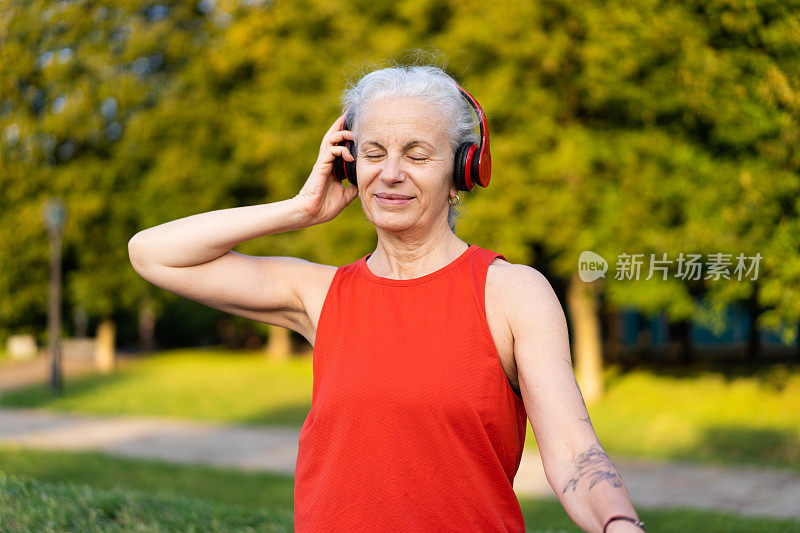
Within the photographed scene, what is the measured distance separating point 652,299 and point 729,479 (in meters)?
3.63

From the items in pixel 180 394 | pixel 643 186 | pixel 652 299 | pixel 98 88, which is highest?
pixel 98 88

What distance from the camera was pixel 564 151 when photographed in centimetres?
1273

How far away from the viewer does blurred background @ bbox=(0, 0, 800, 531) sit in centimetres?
952

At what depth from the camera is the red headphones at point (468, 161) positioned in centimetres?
212

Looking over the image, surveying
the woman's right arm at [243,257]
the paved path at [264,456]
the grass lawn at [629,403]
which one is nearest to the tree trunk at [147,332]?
the grass lawn at [629,403]

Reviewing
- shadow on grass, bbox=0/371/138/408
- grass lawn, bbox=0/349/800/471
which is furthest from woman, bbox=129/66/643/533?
shadow on grass, bbox=0/371/138/408

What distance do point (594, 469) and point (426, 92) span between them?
963mm

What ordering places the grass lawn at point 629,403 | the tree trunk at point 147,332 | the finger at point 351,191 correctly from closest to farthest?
the finger at point 351,191 → the grass lawn at point 629,403 → the tree trunk at point 147,332

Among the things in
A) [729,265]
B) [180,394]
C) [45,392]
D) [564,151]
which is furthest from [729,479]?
[45,392]

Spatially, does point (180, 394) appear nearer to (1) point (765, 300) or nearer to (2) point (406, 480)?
(1) point (765, 300)

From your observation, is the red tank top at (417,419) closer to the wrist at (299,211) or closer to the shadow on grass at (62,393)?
the wrist at (299,211)

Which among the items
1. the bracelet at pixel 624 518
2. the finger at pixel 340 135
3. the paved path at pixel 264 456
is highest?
the finger at pixel 340 135

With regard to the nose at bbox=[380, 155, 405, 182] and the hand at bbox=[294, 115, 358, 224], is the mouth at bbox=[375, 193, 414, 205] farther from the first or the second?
the hand at bbox=[294, 115, 358, 224]

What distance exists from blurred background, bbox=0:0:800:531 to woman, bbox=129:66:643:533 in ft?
2.06
